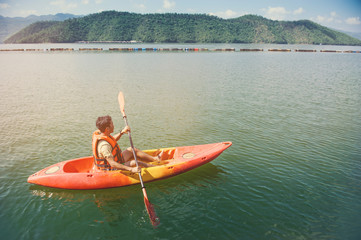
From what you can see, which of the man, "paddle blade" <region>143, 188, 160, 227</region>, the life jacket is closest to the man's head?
the man

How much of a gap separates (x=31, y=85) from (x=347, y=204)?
24.6 metres

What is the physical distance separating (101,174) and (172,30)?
168 m

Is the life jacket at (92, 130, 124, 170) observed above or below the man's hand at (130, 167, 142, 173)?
above

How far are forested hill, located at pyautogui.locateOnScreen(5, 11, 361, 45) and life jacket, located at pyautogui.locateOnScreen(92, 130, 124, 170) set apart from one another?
15448 centimetres

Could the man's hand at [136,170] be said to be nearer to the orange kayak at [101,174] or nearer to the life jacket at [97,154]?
the orange kayak at [101,174]

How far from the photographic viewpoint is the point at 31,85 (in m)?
21.5

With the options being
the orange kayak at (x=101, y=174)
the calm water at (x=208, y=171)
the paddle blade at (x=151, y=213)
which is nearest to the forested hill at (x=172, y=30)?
the calm water at (x=208, y=171)

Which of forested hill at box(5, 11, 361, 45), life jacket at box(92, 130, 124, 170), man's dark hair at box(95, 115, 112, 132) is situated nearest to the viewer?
man's dark hair at box(95, 115, 112, 132)

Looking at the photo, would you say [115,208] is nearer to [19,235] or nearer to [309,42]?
[19,235]

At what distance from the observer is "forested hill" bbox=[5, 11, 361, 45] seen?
501 ft

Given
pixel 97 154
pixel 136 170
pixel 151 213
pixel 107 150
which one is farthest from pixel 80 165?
pixel 151 213

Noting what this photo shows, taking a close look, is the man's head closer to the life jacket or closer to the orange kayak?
the life jacket

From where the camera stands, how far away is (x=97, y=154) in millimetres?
6410

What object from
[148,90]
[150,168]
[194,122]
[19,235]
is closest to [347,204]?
[150,168]
